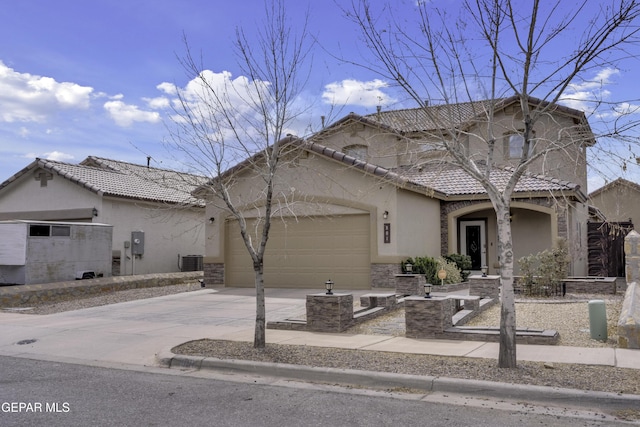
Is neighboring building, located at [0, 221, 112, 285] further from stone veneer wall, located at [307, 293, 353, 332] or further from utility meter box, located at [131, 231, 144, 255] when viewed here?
stone veneer wall, located at [307, 293, 353, 332]

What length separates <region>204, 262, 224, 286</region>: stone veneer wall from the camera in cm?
2100

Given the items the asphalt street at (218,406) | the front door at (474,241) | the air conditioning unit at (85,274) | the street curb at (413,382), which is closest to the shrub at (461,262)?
the front door at (474,241)

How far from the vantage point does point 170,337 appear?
444 inches

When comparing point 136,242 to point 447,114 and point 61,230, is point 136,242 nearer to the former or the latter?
point 61,230

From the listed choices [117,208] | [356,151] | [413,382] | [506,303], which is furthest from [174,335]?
[356,151]

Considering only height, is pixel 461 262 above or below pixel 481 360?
above

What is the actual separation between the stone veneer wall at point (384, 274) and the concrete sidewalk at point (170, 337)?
3090mm

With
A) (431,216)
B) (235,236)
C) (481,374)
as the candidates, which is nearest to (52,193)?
(235,236)

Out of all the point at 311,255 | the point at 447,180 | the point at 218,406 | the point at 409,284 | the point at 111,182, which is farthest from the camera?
the point at 111,182

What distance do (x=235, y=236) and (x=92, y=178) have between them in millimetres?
7941

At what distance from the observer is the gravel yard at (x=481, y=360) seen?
7391mm

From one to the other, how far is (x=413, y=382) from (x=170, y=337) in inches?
215

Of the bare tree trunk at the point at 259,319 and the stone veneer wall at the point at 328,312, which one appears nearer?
the bare tree trunk at the point at 259,319

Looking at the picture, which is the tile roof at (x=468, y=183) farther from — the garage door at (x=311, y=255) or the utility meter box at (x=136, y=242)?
the utility meter box at (x=136, y=242)
